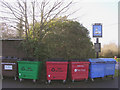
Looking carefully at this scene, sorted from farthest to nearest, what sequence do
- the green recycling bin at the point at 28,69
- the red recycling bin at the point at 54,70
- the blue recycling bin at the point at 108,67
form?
the blue recycling bin at the point at 108,67
the green recycling bin at the point at 28,69
the red recycling bin at the point at 54,70

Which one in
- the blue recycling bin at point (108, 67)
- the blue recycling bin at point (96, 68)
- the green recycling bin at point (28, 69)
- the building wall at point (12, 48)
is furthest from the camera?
the building wall at point (12, 48)

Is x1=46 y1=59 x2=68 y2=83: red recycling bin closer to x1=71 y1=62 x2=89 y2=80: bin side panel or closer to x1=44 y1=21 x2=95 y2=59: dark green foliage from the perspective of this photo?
x1=71 y1=62 x2=89 y2=80: bin side panel

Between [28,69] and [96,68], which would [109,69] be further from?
[28,69]

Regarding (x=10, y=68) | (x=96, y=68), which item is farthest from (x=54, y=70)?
(x=10, y=68)

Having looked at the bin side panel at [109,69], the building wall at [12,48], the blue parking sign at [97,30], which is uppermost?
the blue parking sign at [97,30]

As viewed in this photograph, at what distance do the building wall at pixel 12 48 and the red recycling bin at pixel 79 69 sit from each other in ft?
10.6

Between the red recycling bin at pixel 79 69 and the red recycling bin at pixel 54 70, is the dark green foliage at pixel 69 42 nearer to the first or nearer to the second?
the red recycling bin at pixel 79 69

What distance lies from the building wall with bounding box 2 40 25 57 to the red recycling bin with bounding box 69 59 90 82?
324 cm

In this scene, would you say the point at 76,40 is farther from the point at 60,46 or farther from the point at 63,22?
the point at 63,22

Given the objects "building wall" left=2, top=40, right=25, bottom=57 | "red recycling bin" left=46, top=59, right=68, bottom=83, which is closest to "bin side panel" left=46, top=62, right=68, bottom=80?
"red recycling bin" left=46, top=59, right=68, bottom=83

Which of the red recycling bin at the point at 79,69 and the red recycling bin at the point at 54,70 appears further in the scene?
the red recycling bin at the point at 79,69

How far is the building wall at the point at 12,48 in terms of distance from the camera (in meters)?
6.93

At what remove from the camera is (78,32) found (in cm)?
632

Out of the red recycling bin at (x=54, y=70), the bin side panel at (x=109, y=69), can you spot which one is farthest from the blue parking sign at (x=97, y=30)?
the red recycling bin at (x=54, y=70)
